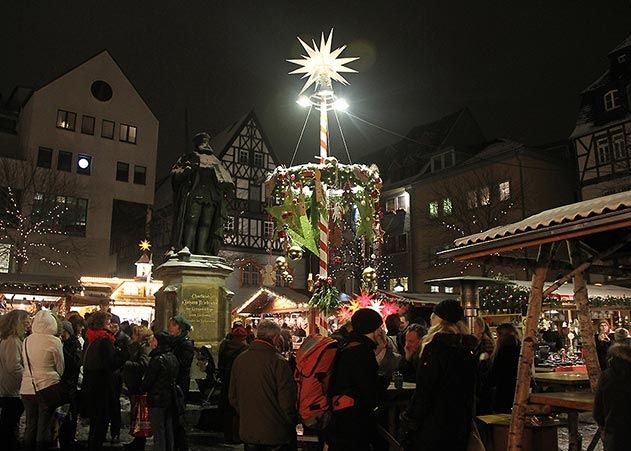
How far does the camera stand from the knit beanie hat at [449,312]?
15.9ft

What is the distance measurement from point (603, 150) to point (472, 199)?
789 cm

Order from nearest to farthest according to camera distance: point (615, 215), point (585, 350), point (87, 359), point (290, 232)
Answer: point (615, 215), point (585, 350), point (87, 359), point (290, 232)

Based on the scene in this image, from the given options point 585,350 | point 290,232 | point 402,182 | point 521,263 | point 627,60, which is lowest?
point 585,350

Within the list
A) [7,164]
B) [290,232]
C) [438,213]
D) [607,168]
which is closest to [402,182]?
[438,213]

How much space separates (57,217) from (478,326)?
3141 centimetres

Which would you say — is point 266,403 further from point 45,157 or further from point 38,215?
point 45,157

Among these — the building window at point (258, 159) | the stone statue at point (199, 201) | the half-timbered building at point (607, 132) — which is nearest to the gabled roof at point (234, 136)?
the building window at point (258, 159)

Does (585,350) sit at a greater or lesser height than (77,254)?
lesser

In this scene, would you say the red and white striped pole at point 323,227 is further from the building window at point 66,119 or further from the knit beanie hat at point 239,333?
the building window at point 66,119

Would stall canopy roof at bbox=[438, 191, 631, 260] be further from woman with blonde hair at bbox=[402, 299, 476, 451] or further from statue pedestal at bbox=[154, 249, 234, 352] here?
statue pedestal at bbox=[154, 249, 234, 352]

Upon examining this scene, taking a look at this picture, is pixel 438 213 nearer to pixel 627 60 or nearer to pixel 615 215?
pixel 627 60

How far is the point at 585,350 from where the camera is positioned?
619 cm

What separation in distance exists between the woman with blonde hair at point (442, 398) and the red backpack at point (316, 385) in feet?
2.44

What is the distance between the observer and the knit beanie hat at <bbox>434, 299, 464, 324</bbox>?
191 inches
